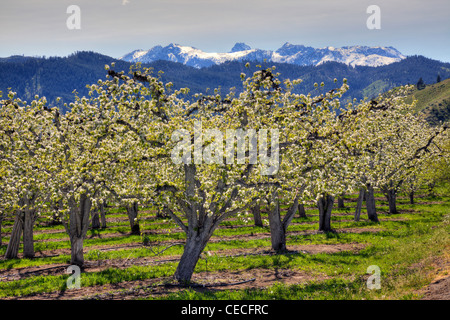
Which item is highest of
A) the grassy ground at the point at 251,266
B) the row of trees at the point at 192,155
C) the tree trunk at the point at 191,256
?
the row of trees at the point at 192,155

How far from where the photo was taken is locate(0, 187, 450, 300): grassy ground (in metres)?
14.8

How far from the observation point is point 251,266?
22.2m

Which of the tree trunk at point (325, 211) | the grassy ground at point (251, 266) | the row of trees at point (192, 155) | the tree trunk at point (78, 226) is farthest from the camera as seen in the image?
the tree trunk at point (325, 211)

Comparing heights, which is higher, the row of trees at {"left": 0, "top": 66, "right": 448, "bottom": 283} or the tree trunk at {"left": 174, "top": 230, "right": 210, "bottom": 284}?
the row of trees at {"left": 0, "top": 66, "right": 448, "bottom": 283}

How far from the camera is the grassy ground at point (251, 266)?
14.8 metres

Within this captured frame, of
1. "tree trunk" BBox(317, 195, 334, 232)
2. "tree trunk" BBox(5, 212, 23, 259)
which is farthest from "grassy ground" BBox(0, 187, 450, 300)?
"tree trunk" BBox(317, 195, 334, 232)

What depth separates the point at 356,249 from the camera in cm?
2600

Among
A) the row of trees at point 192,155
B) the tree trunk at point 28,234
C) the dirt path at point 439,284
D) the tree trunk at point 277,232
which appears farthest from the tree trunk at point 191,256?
the tree trunk at point 28,234

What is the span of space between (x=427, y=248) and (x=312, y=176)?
29.1 ft

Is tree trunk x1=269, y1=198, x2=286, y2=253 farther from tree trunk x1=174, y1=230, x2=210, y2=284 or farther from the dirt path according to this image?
the dirt path

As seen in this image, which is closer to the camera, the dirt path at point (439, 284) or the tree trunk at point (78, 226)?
the dirt path at point (439, 284)

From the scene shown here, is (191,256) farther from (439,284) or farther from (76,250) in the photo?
(439,284)

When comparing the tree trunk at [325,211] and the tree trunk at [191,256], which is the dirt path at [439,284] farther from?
the tree trunk at [325,211]
